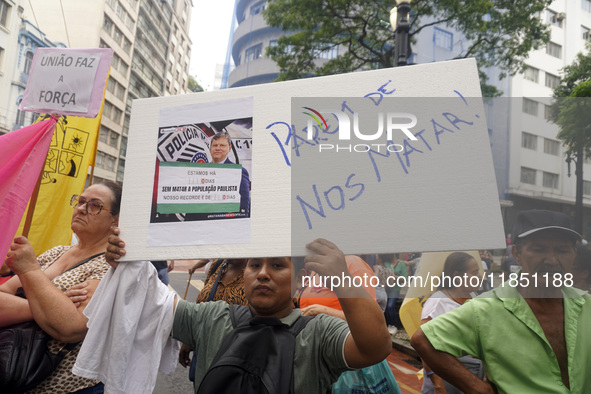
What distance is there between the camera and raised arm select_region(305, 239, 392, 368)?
1.24 metres

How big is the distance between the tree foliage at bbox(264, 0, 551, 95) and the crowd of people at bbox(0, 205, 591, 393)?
916 centimetres

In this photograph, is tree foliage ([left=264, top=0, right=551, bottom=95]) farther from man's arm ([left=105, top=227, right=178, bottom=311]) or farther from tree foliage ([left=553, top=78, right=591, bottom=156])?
man's arm ([left=105, top=227, right=178, bottom=311])

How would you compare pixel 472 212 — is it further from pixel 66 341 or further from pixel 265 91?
pixel 66 341

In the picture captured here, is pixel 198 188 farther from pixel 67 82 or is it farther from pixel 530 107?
pixel 67 82

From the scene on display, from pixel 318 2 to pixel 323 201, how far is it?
35.8ft

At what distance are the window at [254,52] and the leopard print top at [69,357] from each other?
125 feet

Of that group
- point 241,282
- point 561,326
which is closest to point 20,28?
point 241,282

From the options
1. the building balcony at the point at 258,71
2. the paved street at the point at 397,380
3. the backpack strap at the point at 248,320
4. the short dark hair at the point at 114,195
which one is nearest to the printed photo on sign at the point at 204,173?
the backpack strap at the point at 248,320

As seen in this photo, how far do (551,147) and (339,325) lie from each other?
3.70ft

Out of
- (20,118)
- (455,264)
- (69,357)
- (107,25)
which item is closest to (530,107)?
(455,264)

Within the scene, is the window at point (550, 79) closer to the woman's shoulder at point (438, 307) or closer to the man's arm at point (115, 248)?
the woman's shoulder at point (438, 307)

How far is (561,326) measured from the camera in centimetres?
150

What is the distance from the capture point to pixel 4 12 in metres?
20.9

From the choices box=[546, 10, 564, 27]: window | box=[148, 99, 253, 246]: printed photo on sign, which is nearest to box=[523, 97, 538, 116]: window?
box=[148, 99, 253, 246]: printed photo on sign
